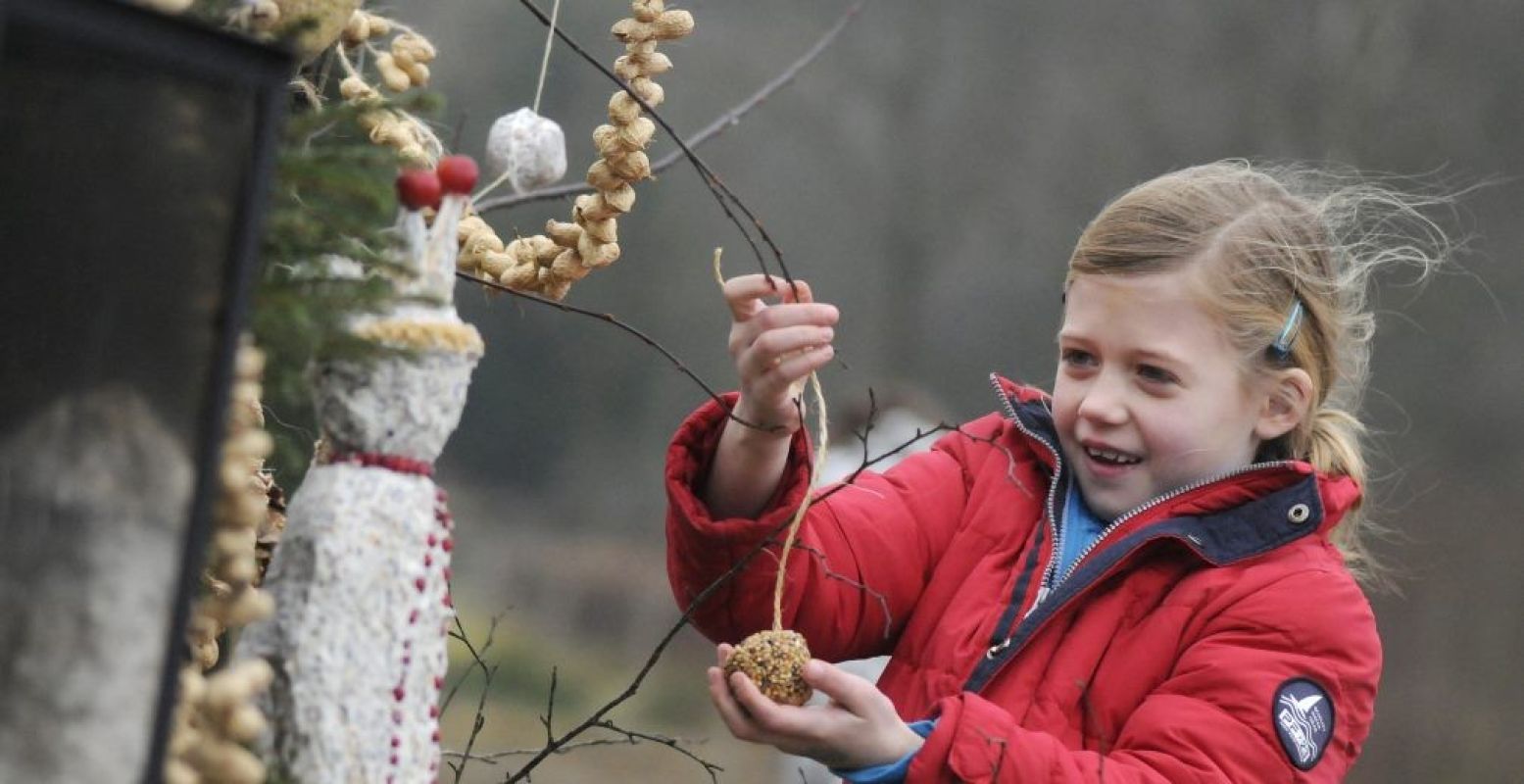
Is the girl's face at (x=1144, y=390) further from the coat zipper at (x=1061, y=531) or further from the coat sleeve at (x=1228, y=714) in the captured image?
the coat sleeve at (x=1228, y=714)

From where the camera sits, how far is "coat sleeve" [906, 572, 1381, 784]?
1.41m

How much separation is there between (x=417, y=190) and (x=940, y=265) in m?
6.02

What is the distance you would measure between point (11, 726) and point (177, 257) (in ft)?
0.70

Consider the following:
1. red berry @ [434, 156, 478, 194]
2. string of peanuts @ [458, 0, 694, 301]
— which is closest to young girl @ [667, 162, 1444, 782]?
string of peanuts @ [458, 0, 694, 301]

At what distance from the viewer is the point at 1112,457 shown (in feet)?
5.33

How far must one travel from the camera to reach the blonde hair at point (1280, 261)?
1.66 meters

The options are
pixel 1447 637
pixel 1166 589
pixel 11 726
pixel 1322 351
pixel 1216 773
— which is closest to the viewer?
pixel 11 726

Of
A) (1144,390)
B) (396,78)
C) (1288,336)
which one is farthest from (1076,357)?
(396,78)

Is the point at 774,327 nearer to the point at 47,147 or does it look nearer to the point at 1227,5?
the point at 47,147

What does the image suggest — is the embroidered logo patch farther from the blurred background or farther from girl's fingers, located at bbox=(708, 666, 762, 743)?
the blurred background

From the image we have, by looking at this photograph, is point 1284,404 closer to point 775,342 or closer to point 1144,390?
point 1144,390

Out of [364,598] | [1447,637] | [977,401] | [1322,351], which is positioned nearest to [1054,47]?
[977,401]

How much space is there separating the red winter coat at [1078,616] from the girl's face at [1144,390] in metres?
0.04

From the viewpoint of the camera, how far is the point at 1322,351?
1.77m
